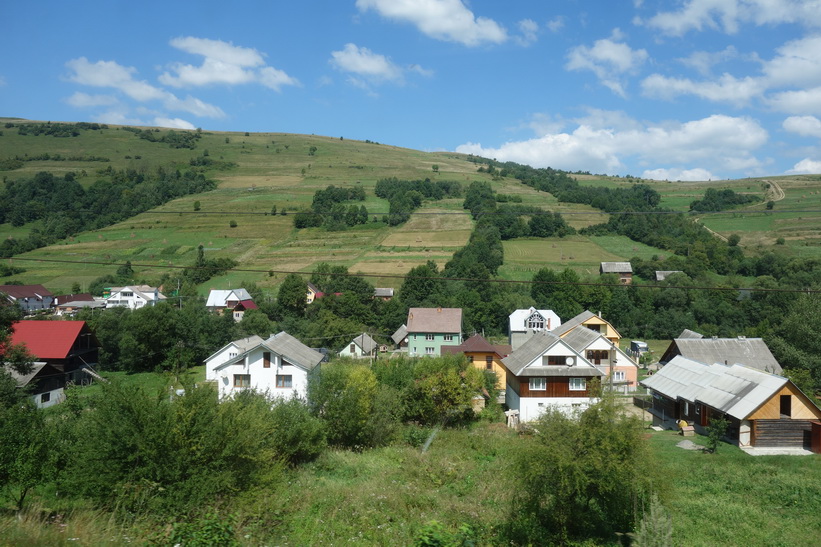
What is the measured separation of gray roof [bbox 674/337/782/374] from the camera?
96.9 ft

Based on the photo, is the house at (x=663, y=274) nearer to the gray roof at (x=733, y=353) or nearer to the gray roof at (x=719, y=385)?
the gray roof at (x=733, y=353)

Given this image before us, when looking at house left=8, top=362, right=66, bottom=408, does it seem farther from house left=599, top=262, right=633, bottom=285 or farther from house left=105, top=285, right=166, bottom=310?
house left=599, top=262, right=633, bottom=285

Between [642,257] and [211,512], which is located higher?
[642,257]

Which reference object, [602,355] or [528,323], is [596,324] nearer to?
[528,323]

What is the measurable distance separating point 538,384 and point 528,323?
21.9 metres

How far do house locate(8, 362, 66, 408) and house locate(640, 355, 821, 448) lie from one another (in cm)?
3258

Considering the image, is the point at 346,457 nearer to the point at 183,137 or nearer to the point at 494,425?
the point at 494,425

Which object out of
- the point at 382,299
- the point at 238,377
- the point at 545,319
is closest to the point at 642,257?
the point at 545,319

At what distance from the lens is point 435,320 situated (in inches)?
1825

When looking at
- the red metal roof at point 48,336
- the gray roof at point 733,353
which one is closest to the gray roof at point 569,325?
the gray roof at point 733,353

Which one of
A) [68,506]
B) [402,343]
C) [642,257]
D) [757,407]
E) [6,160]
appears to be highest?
[6,160]

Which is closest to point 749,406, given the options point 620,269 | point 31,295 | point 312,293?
point 620,269

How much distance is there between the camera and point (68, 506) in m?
9.29

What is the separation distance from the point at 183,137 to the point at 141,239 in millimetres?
83010
